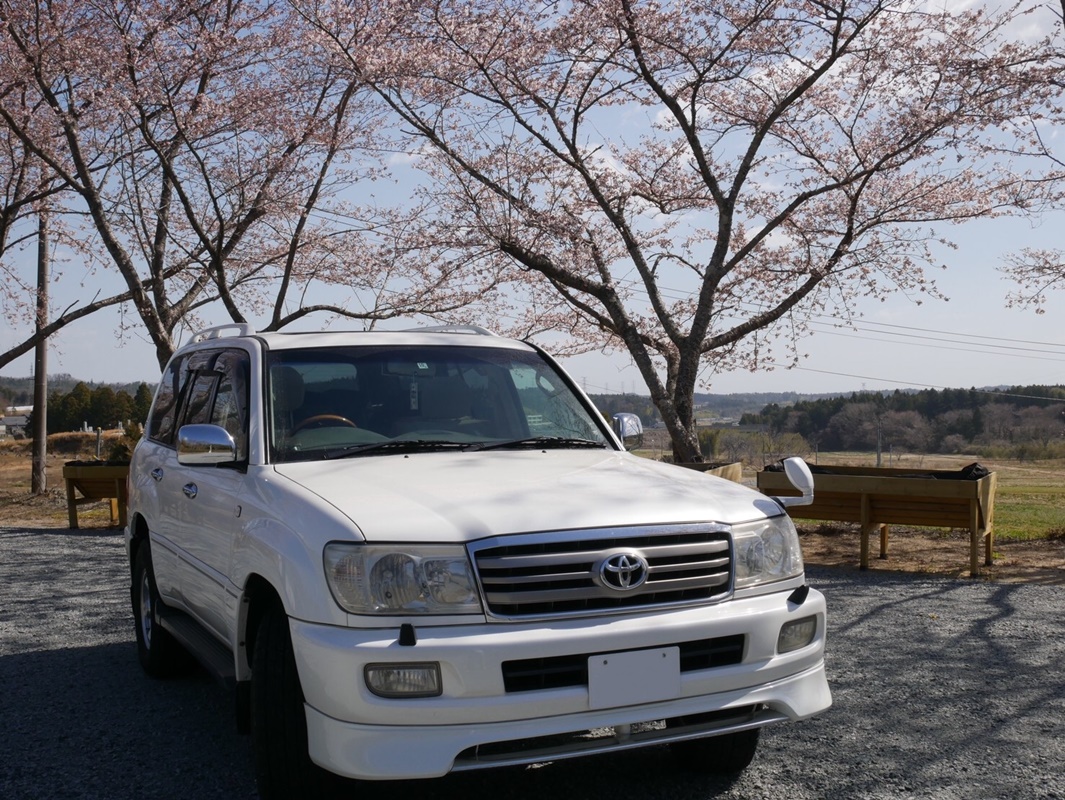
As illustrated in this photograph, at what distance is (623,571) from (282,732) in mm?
1242

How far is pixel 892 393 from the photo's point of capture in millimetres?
59906

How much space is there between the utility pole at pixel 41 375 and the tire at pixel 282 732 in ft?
65.9

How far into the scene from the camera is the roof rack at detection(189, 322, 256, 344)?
530 centimetres

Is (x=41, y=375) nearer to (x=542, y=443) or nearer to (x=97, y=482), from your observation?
(x=97, y=482)

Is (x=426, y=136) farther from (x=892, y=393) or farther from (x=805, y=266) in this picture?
(x=892, y=393)

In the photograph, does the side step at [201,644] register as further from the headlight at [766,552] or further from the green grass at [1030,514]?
the green grass at [1030,514]

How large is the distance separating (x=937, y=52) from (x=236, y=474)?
11.1m

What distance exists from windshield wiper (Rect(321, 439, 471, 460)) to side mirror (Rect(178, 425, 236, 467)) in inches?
15.2

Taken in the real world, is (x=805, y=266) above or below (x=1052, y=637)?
above

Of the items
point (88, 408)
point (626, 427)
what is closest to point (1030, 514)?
point (626, 427)

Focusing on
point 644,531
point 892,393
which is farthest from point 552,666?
point 892,393

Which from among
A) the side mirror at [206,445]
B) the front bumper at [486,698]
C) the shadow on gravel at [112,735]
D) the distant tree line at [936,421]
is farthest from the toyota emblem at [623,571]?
the distant tree line at [936,421]

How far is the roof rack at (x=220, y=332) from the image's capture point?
5301mm

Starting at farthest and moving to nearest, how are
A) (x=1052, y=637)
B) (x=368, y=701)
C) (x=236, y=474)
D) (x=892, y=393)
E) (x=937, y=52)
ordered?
(x=892, y=393) → (x=937, y=52) → (x=1052, y=637) → (x=236, y=474) → (x=368, y=701)
